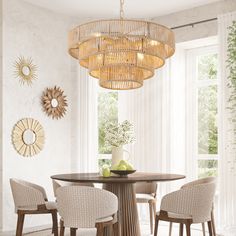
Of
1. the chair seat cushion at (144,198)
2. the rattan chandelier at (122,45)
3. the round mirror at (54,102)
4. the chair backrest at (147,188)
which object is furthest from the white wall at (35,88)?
the rattan chandelier at (122,45)

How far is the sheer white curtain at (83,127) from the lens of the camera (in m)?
6.41

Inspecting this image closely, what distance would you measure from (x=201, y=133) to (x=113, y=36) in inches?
109

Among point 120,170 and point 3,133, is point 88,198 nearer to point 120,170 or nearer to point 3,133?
point 120,170

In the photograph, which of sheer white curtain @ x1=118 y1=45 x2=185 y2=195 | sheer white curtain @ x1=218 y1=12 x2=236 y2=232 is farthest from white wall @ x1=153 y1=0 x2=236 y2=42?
sheer white curtain @ x1=118 y1=45 x2=185 y2=195

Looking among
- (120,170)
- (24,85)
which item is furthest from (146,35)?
(24,85)

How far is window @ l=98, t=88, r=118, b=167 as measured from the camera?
6.61 m

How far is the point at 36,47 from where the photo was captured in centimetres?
595

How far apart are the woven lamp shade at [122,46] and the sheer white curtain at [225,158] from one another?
56.4 inches

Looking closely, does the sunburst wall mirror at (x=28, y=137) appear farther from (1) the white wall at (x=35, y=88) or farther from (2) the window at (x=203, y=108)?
(2) the window at (x=203, y=108)

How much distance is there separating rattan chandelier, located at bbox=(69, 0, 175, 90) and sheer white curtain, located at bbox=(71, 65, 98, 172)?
7.21 feet

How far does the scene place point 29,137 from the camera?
575 cm

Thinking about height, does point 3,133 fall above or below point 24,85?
below

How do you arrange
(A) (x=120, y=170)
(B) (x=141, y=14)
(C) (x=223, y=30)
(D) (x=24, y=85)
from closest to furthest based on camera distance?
(A) (x=120, y=170) < (C) (x=223, y=30) < (D) (x=24, y=85) < (B) (x=141, y=14)

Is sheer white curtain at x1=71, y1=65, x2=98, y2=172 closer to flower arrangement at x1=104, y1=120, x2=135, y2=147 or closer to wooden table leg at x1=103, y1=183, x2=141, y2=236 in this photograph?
flower arrangement at x1=104, y1=120, x2=135, y2=147
